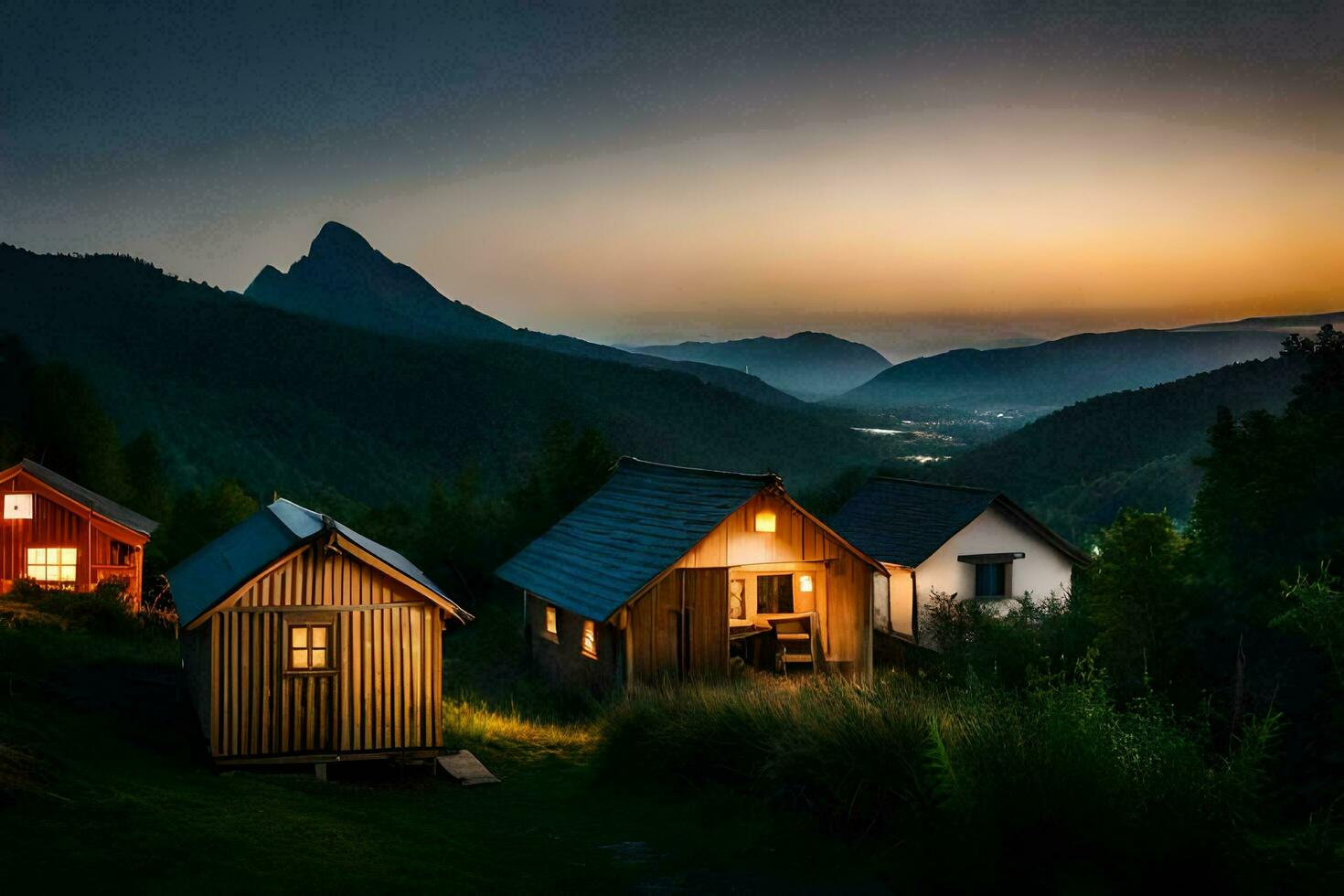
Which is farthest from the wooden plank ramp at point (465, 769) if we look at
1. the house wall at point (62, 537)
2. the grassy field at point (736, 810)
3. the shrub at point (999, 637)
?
the house wall at point (62, 537)

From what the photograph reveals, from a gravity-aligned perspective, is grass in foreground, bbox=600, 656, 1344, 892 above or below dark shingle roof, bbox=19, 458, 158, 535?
below

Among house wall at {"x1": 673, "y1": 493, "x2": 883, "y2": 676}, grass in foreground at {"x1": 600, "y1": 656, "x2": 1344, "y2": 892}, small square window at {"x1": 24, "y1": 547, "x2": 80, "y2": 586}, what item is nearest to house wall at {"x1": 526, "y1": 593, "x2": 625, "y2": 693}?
house wall at {"x1": 673, "y1": 493, "x2": 883, "y2": 676}

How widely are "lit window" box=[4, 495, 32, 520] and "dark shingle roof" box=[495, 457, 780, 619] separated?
14.7 m

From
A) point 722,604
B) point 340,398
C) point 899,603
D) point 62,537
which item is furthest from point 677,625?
point 340,398

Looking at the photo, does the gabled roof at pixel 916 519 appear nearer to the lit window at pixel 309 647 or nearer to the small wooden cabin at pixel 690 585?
the small wooden cabin at pixel 690 585

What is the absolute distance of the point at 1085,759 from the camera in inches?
298

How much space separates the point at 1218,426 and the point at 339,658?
1242 cm

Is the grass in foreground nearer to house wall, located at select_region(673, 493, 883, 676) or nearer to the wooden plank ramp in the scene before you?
the wooden plank ramp

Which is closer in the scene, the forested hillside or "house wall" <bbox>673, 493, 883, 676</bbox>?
"house wall" <bbox>673, 493, 883, 676</bbox>

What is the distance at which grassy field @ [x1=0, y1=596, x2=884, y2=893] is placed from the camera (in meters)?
8.05

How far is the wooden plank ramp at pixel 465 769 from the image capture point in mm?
14797

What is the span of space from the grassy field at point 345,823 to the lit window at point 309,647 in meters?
1.47

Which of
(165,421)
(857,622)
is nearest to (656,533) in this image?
(857,622)

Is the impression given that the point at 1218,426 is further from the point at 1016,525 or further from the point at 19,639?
the point at 19,639
